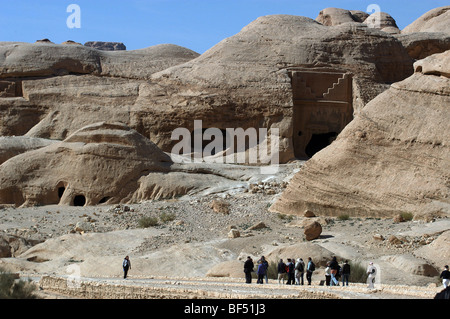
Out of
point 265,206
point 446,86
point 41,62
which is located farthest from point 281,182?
point 41,62

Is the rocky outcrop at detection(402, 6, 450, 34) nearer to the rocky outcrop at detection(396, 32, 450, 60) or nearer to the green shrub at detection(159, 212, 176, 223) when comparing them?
the rocky outcrop at detection(396, 32, 450, 60)

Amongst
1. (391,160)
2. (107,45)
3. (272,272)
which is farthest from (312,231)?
(107,45)

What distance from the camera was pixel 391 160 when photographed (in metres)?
24.3

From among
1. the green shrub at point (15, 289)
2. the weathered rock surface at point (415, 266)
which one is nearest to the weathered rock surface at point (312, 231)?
the weathered rock surface at point (415, 266)

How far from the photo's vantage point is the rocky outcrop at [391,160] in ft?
76.9

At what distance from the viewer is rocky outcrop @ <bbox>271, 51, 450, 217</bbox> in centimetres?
2344

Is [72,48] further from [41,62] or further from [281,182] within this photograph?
[281,182]

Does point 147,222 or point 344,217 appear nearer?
point 344,217

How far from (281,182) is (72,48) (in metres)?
19.1

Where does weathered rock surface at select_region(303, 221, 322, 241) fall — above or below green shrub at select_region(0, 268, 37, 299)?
below

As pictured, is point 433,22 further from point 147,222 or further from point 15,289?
point 15,289

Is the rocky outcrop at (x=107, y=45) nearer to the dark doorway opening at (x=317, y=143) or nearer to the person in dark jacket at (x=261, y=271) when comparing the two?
the dark doorway opening at (x=317, y=143)

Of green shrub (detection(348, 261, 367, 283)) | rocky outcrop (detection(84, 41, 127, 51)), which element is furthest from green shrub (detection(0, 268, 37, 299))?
rocky outcrop (detection(84, 41, 127, 51))

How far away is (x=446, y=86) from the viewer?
2427 centimetres
